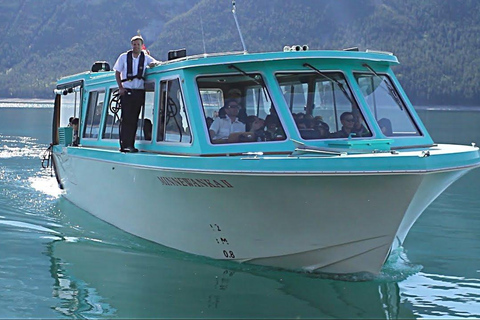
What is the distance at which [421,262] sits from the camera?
11500 millimetres

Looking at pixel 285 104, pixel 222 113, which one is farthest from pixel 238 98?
pixel 285 104

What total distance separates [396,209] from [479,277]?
94.6 inches

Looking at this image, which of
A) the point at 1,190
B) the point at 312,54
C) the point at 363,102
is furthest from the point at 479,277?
the point at 1,190

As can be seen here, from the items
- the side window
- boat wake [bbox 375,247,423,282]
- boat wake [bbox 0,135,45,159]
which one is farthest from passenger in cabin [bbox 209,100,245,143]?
boat wake [bbox 0,135,45,159]

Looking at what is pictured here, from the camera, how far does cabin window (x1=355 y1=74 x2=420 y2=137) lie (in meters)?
10.4

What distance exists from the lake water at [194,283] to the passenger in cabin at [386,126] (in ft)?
6.11

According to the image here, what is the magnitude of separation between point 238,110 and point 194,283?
2287mm

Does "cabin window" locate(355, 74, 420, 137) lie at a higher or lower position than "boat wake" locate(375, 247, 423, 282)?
higher

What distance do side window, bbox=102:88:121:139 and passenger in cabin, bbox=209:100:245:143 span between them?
9.55 ft

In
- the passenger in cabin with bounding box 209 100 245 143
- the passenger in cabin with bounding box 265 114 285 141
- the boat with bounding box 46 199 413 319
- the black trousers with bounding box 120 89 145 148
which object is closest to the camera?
the boat with bounding box 46 199 413 319

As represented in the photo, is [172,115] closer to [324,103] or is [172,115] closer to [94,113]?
[324,103]

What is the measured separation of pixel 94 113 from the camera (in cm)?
1396

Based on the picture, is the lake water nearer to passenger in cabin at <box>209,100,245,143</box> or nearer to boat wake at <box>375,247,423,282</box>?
boat wake at <box>375,247,423,282</box>

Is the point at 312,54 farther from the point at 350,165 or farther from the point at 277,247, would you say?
the point at 277,247
